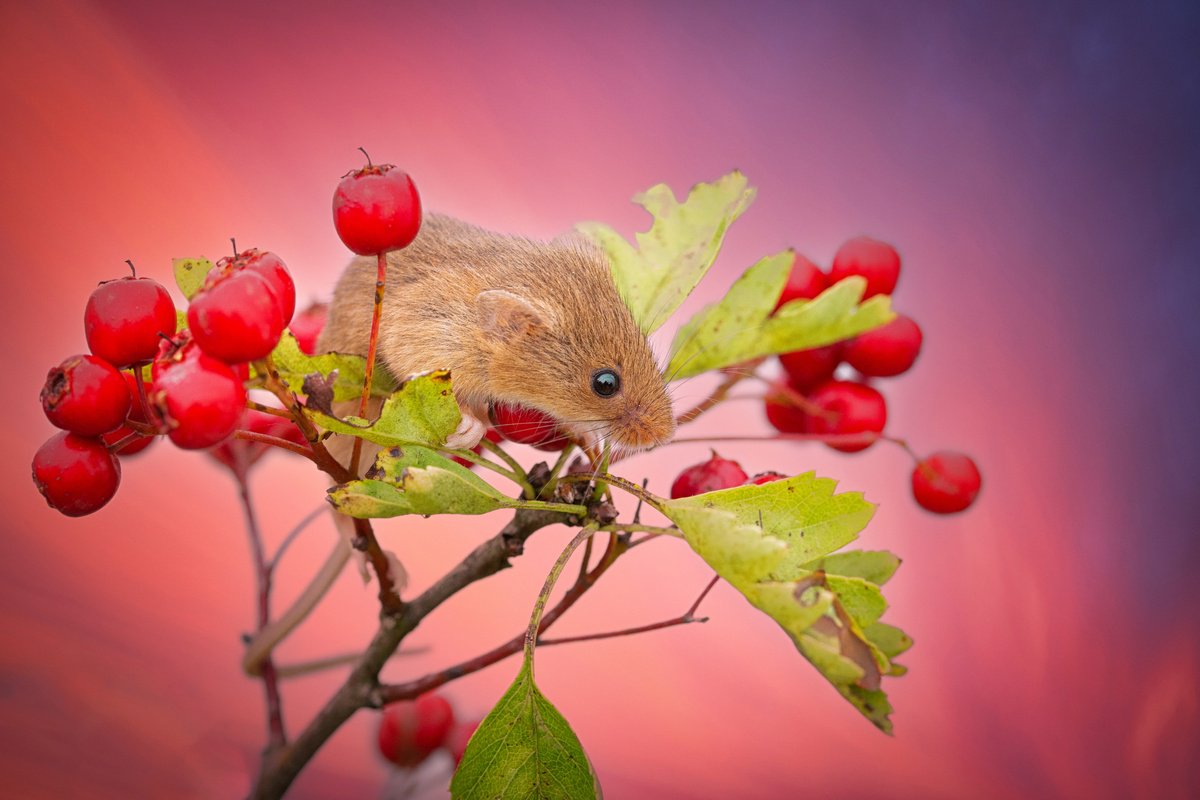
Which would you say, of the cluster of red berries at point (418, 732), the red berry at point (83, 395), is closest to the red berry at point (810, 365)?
the red berry at point (83, 395)

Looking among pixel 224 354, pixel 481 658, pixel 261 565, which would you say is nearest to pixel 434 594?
pixel 481 658

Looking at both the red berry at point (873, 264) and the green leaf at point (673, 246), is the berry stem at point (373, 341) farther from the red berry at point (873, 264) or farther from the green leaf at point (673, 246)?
the red berry at point (873, 264)

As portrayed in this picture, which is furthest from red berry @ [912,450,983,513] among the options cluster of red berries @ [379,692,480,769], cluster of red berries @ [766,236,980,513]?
cluster of red berries @ [379,692,480,769]

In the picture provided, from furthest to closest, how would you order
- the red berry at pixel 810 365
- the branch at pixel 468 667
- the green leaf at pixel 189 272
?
1. the red berry at pixel 810 365
2. the branch at pixel 468 667
3. the green leaf at pixel 189 272

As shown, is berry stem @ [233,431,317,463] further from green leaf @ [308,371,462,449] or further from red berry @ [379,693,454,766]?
red berry @ [379,693,454,766]

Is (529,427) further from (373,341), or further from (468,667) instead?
(373,341)

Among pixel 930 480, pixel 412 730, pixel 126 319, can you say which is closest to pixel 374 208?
pixel 126 319
